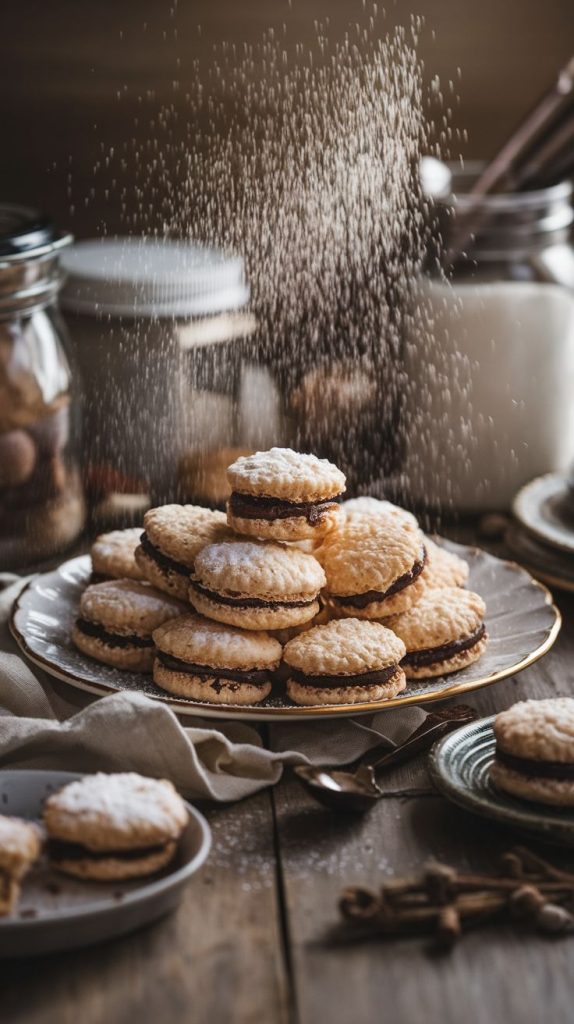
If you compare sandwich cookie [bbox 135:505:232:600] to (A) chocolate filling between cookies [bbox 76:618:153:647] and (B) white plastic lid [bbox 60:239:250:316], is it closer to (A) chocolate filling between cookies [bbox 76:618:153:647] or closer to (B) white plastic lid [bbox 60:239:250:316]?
(A) chocolate filling between cookies [bbox 76:618:153:647]

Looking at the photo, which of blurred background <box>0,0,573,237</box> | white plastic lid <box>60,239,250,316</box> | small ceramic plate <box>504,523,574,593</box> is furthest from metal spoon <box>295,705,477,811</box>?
blurred background <box>0,0,573,237</box>

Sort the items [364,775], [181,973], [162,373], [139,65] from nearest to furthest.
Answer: [181,973] < [364,775] < [162,373] < [139,65]

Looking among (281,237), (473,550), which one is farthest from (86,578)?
(281,237)

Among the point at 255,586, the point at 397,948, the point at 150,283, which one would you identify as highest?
the point at 150,283

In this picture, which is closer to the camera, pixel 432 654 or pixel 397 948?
pixel 397 948

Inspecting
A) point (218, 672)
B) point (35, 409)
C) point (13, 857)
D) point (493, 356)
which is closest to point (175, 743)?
point (218, 672)

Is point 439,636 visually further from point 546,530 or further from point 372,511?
point 546,530
